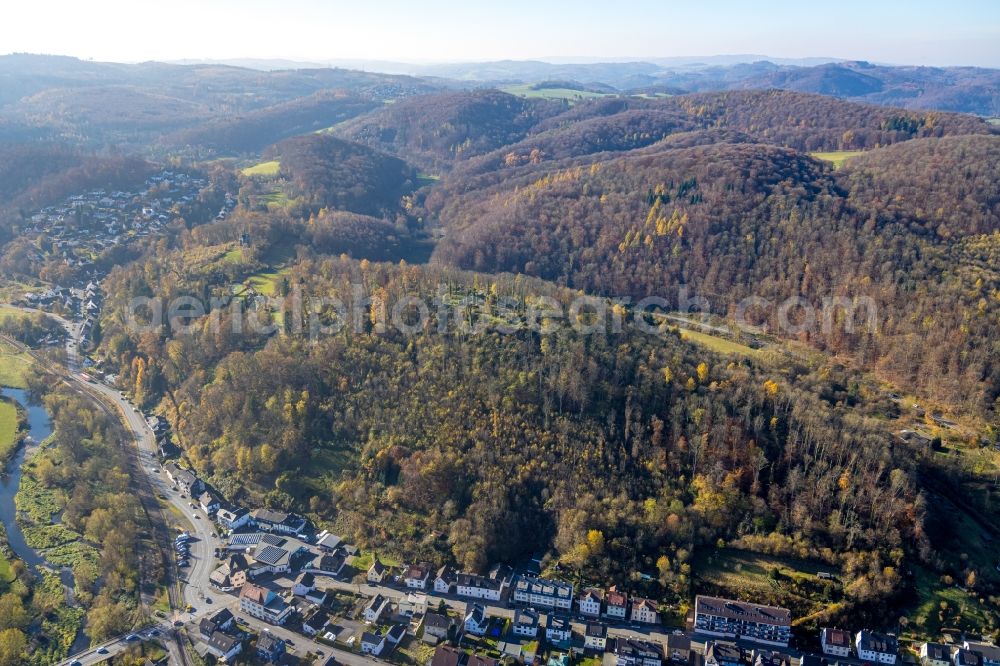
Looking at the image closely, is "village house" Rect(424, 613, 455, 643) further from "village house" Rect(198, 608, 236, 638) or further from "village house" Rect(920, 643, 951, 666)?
"village house" Rect(920, 643, 951, 666)

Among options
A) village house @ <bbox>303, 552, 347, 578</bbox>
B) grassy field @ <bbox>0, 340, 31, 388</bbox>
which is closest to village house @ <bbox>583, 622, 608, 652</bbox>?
village house @ <bbox>303, 552, 347, 578</bbox>

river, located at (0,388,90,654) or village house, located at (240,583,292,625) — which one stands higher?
village house, located at (240,583,292,625)

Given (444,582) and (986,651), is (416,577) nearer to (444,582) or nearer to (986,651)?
(444,582)

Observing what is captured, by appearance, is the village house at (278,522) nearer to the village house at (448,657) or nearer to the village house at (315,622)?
the village house at (315,622)

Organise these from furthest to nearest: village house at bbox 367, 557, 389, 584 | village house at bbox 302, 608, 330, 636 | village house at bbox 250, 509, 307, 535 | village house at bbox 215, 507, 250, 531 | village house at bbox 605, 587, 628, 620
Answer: village house at bbox 215, 507, 250, 531 → village house at bbox 250, 509, 307, 535 → village house at bbox 367, 557, 389, 584 → village house at bbox 605, 587, 628, 620 → village house at bbox 302, 608, 330, 636

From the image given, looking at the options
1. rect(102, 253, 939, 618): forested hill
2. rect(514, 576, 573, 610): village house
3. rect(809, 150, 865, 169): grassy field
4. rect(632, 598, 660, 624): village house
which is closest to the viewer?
rect(632, 598, 660, 624): village house

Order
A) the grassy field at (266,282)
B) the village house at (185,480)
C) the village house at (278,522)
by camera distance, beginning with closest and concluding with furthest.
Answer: the village house at (278,522), the village house at (185,480), the grassy field at (266,282)

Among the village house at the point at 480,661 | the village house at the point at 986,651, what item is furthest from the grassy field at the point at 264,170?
the village house at the point at 986,651

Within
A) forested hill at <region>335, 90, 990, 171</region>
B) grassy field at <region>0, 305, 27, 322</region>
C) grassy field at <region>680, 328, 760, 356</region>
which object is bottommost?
grassy field at <region>0, 305, 27, 322</region>
